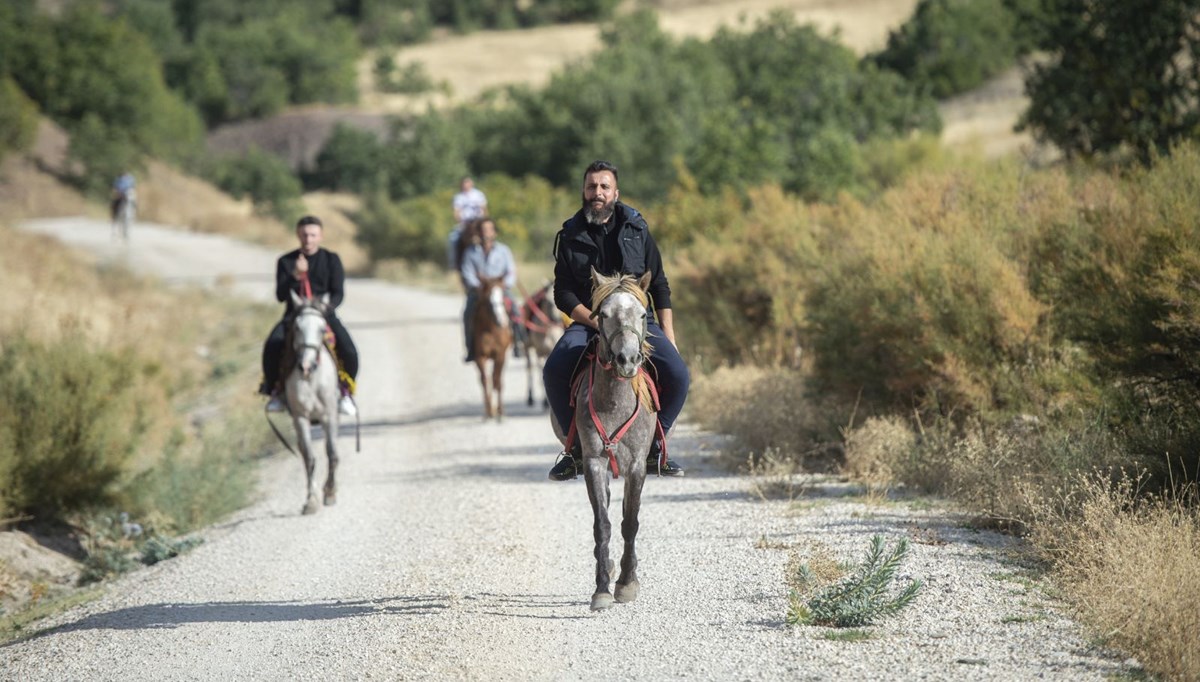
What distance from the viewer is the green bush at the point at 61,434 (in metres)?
15.2

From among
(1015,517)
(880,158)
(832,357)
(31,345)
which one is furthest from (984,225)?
(880,158)

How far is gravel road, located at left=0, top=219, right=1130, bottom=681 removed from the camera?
25.2ft

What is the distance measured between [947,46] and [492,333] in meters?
56.4

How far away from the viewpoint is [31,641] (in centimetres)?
982

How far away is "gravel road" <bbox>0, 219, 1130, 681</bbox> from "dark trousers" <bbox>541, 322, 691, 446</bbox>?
1.27 meters

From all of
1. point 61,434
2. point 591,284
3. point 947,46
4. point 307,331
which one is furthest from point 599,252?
point 947,46

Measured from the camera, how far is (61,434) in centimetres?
1566

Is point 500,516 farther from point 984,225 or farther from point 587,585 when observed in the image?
point 984,225

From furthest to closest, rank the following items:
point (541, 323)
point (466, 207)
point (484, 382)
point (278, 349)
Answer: point (466, 207), point (541, 323), point (484, 382), point (278, 349)

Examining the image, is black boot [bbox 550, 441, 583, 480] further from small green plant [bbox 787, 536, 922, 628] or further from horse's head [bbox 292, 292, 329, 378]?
horse's head [bbox 292, 292, 329, 378]

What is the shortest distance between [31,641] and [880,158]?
31101 millimetres

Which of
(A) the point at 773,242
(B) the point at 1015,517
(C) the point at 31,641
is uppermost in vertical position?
(A) the point at 773,242

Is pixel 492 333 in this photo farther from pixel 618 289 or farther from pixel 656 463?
pixel 618 289

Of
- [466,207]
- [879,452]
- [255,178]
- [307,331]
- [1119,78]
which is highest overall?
[255,178]
